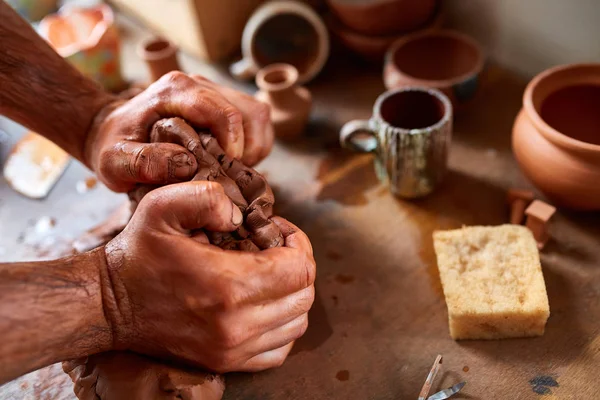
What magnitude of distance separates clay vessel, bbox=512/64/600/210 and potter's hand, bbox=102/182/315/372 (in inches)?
34.1

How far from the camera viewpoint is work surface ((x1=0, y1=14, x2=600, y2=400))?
1.54m

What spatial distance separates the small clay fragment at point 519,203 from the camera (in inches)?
73.9

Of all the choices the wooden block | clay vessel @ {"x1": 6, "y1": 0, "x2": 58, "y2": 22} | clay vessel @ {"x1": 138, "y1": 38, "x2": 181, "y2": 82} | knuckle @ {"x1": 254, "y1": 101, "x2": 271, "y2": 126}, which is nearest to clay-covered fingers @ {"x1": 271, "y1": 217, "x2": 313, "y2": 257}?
knuckle @ {"x1": 254, "y1": 101, "x2": 271, "y2": 126}

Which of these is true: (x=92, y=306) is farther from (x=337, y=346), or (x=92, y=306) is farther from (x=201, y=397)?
(x=337, y=346)

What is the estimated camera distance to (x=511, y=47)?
2.54 meters

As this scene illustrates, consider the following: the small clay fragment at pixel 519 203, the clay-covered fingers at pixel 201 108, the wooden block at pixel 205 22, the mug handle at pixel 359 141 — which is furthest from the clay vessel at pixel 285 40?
the small clay fragment at pixel 519 203

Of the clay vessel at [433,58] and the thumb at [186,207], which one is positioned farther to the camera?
the clay vessel at [433,58]

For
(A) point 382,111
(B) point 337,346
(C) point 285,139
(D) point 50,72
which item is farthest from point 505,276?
(D) point 50,72

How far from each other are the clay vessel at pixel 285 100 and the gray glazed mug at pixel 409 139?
1.10 feet

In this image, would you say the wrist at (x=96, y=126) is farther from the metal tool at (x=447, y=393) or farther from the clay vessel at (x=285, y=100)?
the metal tool at (x=447, y=393)

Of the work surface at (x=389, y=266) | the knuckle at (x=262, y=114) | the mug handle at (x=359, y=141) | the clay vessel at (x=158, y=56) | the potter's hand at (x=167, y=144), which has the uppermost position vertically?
the potter's hand at (x=167, y=144)

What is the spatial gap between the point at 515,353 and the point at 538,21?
4.87ft

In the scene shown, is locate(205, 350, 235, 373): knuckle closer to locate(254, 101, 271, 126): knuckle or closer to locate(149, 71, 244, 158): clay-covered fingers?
locate(149, 71, 244, 158): clay-covered fingers

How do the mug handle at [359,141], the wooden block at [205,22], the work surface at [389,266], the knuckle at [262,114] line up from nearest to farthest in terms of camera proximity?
the work surface at [389,266] < the knuckle at [262,114] < the mug handle at [359,141] < the wooden block at [205,22]
